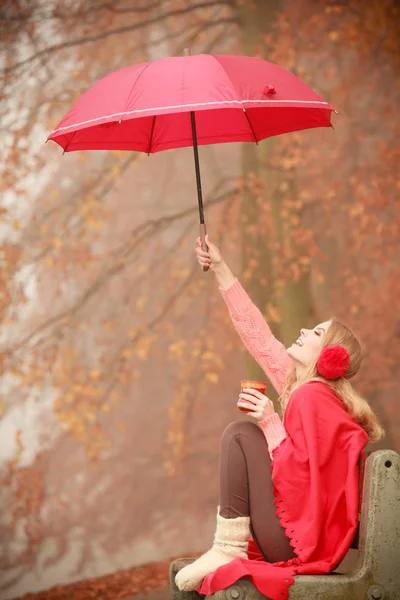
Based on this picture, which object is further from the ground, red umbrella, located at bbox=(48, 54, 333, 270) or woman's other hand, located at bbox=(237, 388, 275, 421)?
red umbrella, located at bbox=(48, 54, 333, 270)

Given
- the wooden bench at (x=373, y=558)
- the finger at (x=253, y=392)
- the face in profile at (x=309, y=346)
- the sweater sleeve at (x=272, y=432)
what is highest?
the face in profile at (x=309, y=346)

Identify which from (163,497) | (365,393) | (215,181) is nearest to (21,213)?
(215,181)

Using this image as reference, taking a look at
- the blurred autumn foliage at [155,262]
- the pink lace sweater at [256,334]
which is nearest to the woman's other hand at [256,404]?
the pink lace sweater at [256,334]

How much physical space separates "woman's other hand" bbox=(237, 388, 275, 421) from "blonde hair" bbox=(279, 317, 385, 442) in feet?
0.44

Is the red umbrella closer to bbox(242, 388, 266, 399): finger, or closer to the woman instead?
bbox(242, 388, 266, 399): finger

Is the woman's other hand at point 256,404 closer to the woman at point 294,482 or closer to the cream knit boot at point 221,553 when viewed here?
the woman at point 294,482

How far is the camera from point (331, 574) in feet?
7.72

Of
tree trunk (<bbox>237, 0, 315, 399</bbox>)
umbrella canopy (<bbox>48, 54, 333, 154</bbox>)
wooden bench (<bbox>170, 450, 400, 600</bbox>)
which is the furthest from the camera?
tree trunk (<bbox>237, 0, 315, 399</bbox>)

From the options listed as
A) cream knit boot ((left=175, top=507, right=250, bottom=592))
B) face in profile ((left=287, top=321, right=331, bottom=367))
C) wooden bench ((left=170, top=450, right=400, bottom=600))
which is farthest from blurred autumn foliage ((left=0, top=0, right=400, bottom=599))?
wooden bench ((left=170, top=450, right=400, bottom=600))

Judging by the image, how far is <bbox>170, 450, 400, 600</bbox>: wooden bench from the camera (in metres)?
2.22

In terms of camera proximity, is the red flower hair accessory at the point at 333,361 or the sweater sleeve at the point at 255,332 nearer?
the red flower hair accessory at the point at 333,361

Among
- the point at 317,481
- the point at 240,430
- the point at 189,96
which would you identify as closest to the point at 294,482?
the point at 317,481

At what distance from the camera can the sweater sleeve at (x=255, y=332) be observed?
2889mm

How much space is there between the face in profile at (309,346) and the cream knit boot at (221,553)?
0.53 metres
